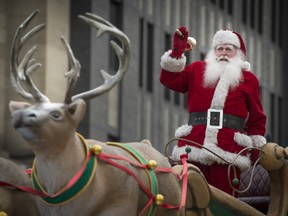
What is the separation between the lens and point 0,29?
38.2 metres

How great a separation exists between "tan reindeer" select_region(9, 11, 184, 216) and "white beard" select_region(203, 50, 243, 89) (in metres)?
2.64

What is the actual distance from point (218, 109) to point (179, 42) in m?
0.75

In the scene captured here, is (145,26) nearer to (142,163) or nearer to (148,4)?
(148,4)

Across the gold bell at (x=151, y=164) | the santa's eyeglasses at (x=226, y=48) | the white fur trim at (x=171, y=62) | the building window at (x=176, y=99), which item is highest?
the santa's eyeglasses at (x=226, y=48)

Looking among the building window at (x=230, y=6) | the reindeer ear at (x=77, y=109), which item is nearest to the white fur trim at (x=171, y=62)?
the reindeer ear at (x=77, y=109)

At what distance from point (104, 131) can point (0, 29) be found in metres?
4.49

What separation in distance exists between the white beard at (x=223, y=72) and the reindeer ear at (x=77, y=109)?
3.15 meters

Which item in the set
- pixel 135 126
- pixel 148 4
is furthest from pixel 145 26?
pixel 135 126

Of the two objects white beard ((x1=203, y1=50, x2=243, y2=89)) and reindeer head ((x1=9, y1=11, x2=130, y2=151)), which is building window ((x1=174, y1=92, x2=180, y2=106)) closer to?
white beard ((x1=203, y1=50, x2=243, y2=89))

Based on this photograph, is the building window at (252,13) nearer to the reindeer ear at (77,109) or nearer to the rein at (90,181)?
the rein at (90,181)

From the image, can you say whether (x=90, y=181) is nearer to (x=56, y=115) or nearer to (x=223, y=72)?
(x=56, y=115)

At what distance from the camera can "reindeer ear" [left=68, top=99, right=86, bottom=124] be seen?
28.7 ft

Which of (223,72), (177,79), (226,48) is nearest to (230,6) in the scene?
(226,48)

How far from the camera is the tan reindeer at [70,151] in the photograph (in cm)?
871
